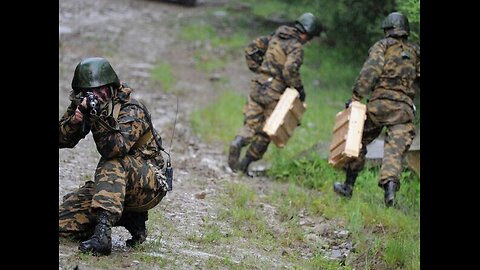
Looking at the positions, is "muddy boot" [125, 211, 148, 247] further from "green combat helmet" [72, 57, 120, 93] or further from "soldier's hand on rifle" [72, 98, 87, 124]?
"green combat helmet" [72, 57, 120, 93]

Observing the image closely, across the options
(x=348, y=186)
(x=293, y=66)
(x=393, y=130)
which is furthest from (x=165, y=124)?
(x=393, y=130)

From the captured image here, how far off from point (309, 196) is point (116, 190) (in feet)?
14.7

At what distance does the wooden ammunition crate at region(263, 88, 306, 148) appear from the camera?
10.5 meters

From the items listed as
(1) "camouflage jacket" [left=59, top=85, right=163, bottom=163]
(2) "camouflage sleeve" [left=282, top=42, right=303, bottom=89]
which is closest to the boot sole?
(2) "camouflage sleeve" [left=282, top=42, right=303, bottom=89]

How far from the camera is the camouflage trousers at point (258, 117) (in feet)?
36.2

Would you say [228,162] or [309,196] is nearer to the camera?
[309,196]

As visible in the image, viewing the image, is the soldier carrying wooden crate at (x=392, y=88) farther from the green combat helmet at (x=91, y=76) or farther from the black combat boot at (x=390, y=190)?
the green combat helmet at (x=91, y=76)

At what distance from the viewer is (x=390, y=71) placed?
9570 millimetres

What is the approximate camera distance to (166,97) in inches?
615

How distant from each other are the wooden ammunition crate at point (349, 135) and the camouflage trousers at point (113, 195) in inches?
122
